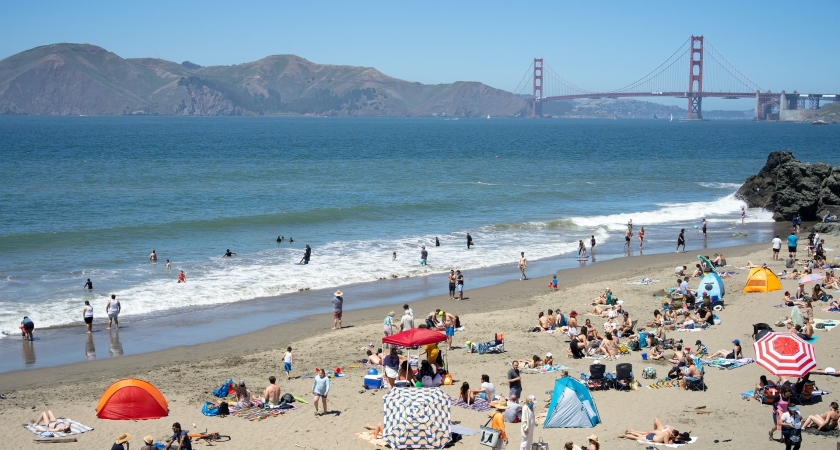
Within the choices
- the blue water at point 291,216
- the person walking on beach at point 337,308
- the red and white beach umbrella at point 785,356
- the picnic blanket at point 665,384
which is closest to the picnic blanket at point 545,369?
the picnic blanket at point 665,384

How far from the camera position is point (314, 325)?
20609mm

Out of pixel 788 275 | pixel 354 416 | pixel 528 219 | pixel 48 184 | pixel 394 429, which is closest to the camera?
pixel 394 429

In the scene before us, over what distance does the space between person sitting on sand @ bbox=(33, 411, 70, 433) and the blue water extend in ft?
27.2

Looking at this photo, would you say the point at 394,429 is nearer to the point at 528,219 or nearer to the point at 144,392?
the point at 144,392

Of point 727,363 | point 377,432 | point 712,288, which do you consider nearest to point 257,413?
point 377,432

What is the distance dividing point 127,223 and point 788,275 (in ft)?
94.7

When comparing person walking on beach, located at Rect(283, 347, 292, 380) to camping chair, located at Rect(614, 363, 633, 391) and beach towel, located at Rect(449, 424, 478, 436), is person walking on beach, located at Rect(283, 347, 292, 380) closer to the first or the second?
beach towel, located at Rect(449, 424, 478, 436)

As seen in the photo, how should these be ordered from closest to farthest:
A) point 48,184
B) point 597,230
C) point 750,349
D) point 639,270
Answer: point 750,349
point 639,270
point 597,230
point 48,184

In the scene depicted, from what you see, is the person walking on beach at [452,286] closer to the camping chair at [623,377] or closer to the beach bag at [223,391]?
the camping chair at [623,377]

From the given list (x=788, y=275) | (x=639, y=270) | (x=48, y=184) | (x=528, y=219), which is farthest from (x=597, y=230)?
(x=48, y=184)

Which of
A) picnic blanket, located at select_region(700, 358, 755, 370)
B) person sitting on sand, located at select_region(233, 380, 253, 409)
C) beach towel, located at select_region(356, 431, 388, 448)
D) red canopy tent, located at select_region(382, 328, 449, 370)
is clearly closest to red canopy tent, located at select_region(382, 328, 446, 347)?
red canopy tent, located at select_region(382, 328, 449, 370)

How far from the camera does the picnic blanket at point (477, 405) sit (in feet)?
44.0

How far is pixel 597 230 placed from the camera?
37.4 metres

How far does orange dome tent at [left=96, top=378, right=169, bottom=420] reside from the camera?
524 inches
